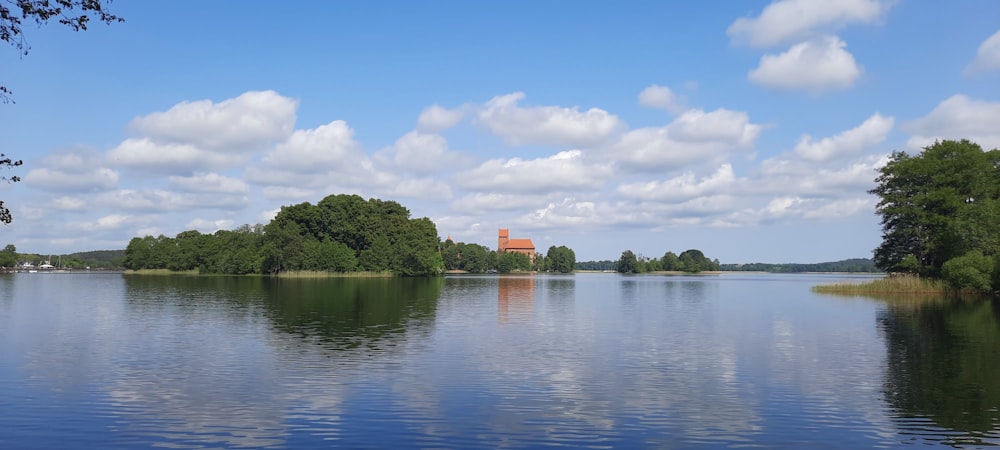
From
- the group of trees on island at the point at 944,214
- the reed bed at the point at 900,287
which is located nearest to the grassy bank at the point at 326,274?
the reed bed at the point at 900,287

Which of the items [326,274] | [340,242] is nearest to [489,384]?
[326,274]

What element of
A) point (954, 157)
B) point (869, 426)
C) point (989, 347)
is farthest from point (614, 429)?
point (954, 157)

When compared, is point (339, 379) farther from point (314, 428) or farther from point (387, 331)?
point (387, 331)

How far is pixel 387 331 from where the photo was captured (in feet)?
127

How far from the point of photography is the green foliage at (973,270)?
70750 millimetres

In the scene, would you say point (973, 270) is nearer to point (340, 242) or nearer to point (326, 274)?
point (326, 274)

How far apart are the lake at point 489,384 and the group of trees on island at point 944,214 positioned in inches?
1302

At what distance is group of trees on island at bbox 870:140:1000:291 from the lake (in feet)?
109

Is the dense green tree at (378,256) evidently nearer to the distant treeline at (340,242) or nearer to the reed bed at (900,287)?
the distant treeline at (340,242)

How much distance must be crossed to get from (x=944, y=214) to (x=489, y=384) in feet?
263

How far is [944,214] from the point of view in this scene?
82062mm

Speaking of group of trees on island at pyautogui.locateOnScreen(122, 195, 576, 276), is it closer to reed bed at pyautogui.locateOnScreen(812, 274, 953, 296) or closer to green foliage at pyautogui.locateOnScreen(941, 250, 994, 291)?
reed bed at pyautogui.locateOnScreen(812, 274, 953, 296)

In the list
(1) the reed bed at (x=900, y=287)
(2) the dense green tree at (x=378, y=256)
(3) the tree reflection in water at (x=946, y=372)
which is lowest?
(3) the tree reflection in water at (x=946, y=372)

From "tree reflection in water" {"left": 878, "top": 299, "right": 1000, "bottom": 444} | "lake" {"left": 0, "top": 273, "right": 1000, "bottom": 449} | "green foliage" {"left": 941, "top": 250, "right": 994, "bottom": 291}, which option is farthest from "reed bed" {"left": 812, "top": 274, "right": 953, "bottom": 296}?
"lake" {"left": 0, "top": 273, "right": 1000, "bottom": 449}
